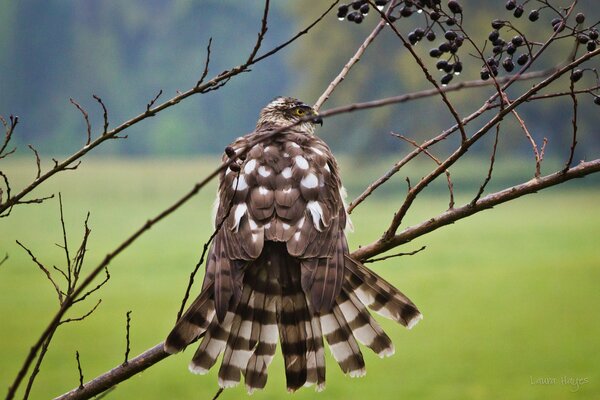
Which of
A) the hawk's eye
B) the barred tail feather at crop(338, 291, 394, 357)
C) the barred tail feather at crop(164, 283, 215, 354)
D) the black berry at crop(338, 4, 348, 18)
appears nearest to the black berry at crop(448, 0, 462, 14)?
the black berry at crop(338, 4, 348, 18)

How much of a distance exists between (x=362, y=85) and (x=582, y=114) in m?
3.33

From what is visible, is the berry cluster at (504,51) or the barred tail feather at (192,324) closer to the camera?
the barred tail feather at (192,324)

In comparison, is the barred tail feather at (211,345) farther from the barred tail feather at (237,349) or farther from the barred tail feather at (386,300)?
the barred tail feather at (386,300)

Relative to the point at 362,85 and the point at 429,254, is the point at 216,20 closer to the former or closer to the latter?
the point at 362,85

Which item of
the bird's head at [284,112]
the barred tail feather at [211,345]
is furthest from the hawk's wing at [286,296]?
the bird's head at [284,112]

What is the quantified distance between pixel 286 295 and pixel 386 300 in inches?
7.5

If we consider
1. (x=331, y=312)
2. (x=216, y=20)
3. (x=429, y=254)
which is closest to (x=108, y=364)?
(x=429, y=254)

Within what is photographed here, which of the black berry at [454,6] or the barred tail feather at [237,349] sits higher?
the black berry at [454,6]

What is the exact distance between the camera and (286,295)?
4.52 feet

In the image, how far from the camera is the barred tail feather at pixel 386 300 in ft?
4.48

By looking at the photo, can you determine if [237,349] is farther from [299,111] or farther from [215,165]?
[215,165]

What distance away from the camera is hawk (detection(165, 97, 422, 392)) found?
1.31 meters

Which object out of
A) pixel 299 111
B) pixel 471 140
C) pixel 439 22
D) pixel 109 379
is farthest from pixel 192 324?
pixel 299 111

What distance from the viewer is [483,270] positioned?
755 cm
